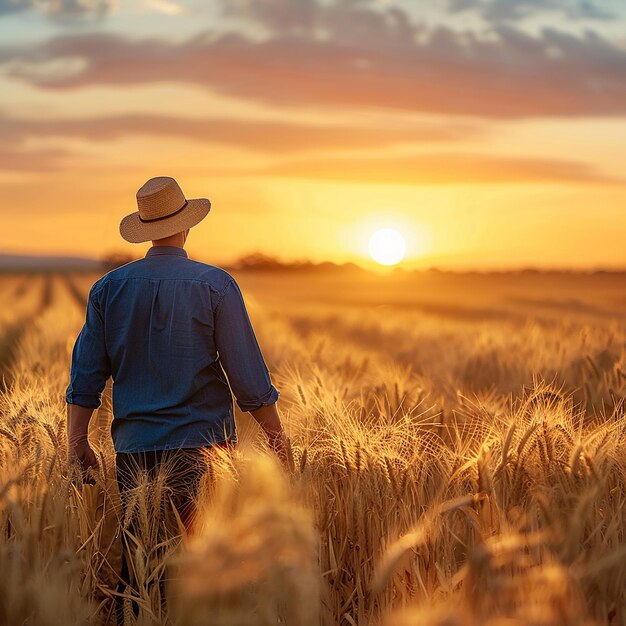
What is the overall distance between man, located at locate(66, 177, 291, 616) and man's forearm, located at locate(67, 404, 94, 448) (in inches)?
0.4

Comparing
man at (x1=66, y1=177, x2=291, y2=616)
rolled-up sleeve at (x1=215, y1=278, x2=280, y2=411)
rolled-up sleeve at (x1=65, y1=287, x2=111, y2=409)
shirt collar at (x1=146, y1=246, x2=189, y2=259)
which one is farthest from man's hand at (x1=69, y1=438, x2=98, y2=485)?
shirt collar at (x1=146, y1=246, x2=189, y2=259)

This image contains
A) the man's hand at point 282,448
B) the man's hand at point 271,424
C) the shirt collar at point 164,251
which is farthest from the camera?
the shirt collar at point 164,251

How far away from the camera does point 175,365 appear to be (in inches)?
104

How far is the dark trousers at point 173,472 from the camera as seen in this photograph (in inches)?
98.5

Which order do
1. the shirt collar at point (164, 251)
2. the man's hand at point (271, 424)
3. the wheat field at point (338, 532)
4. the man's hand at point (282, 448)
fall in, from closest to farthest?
the wheat field at point (338, 532) < the man's hand at point (282, 448) < the man's hand at point (271, 424) < the shirt collar at point (164, 251)

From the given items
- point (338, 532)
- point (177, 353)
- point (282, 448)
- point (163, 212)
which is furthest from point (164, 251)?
point (338, 532)

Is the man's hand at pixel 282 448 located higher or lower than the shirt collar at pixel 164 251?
lower

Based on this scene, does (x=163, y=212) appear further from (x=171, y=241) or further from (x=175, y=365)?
(x=175, y=365)

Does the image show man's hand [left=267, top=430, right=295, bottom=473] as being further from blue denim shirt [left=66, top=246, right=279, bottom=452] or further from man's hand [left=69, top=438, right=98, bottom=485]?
man's hand [left=69, top=438, right=98, bottom=485]

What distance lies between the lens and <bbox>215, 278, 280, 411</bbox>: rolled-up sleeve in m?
2.65

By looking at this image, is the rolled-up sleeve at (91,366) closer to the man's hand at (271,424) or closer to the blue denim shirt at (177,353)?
the blue denim shirt at (177,353)

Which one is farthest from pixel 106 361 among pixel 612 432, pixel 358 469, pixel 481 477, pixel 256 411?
pixel 612 432

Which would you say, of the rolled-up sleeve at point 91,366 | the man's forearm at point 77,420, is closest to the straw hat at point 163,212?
the rolled-up sleeve at point 91,366

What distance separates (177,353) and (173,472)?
355 millimetres
